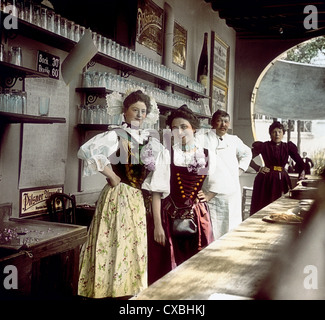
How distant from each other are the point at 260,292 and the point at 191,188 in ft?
5.16

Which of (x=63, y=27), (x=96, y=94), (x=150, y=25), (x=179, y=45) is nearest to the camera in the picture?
(x=63, y=27)

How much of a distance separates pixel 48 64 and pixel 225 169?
5.39 ft

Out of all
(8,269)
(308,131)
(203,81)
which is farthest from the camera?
(308,131)

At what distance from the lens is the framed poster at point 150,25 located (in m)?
4.08

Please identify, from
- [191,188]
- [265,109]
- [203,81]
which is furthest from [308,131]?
[191,188]

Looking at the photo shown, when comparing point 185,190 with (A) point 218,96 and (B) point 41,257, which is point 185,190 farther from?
(A) point 218,96

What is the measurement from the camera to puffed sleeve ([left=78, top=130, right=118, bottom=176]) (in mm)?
2395

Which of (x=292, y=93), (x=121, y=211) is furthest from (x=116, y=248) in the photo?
(x=292, y=93)

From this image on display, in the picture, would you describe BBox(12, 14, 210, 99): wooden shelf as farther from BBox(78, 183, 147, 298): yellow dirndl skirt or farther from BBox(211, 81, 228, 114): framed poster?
BBox(211, 81, 228, 114): framed poster

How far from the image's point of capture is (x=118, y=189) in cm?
246

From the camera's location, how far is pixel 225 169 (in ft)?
11.7
